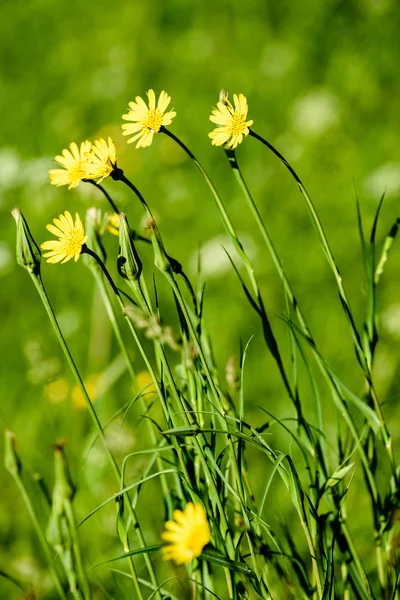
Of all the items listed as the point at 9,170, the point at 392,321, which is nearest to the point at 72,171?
the point at 392,321

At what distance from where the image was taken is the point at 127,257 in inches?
26.5

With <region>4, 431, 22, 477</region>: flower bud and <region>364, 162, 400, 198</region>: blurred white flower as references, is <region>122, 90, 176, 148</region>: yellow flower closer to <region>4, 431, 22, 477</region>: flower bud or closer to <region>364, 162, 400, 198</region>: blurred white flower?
<region>4, 431, 22, 477</region>: flower bud

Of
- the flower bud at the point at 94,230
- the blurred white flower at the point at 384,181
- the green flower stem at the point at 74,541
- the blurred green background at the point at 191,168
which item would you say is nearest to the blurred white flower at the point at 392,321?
the blurred green background at the point at 191,168

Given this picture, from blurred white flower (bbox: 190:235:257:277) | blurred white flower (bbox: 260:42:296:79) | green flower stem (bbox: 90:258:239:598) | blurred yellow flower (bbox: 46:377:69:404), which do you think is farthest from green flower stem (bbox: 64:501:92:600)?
blurred white flower (bbox: 260:42:296:79)

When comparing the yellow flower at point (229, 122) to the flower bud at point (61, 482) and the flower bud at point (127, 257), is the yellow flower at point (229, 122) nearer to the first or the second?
the flower bud at point (127, 257)

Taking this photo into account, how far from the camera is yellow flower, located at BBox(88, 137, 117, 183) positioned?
2.28 ft

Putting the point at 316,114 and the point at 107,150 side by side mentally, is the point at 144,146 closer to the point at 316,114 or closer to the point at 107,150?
the point at 107,150

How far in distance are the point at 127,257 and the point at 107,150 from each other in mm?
112

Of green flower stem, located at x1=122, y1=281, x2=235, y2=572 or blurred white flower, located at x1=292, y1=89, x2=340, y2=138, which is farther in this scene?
blurred white flower, located at x1=292, y1=89, x2=340, y2=138

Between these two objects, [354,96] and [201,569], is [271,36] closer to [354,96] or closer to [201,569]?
[354,96]

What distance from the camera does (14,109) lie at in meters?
2.71

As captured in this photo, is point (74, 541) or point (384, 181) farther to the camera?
point (384, 181)

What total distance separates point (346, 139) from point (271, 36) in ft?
2.17

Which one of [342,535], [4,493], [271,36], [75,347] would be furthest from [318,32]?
[342,535]
